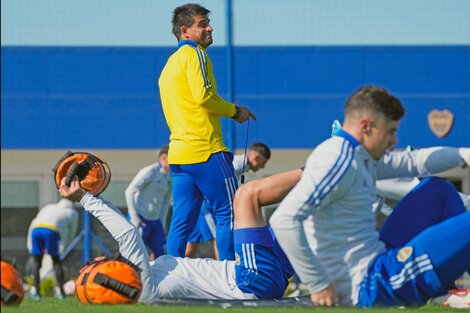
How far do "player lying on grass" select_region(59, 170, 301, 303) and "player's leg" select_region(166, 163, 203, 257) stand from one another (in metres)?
1.65

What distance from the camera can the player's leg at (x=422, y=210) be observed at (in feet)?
17.5

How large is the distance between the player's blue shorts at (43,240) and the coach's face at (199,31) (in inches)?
A: 194

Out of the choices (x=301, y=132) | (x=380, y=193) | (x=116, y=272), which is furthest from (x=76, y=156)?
(x=301, y=132)

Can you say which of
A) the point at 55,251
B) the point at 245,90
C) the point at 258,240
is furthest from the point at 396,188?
the point at 245,90

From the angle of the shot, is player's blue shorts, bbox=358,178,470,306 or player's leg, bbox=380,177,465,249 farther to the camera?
player's leg, bbox=380,177,465,249

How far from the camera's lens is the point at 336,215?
196 inches

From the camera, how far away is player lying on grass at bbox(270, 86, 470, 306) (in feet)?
15.7

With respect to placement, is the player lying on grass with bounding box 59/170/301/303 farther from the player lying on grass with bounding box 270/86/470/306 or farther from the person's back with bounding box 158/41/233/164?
the person's back with bounding box 158/41/233/164

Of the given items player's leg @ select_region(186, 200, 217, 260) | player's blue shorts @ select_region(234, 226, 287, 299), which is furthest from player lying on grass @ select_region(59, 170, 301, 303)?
player's leg @ select_region(186, 200, 217, 260)

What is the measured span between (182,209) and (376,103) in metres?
3.47

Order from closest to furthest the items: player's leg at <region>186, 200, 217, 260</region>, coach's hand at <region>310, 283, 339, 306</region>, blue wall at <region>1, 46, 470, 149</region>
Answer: coach's hand at <region>310, 283, 339, 306</region>
player's leg at <region>186, 200, 217, 260</region>
blue wall at <region>1, 46, 470, 149</region>

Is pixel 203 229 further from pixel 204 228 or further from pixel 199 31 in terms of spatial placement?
pixel 199 31

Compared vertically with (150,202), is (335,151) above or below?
above

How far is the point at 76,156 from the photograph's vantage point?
239 inches
